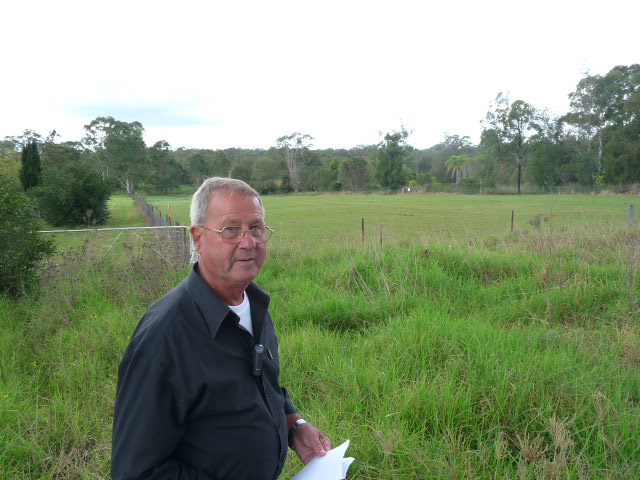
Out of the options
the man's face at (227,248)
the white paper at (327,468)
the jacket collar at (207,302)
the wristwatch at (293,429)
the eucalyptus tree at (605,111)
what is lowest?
the white paper at (327,468)

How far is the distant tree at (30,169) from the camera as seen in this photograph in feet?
116

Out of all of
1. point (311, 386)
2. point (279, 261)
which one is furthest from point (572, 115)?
point (311, 386)

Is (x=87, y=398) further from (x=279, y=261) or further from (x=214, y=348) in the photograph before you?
(x=279, y=261)

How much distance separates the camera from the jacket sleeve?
1.46m

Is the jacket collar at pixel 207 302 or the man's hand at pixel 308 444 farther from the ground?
the jacket collar at pixel 207 302

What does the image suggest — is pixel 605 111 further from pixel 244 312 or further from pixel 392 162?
pixel 244 312

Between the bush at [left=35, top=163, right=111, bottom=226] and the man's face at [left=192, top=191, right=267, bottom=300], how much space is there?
1245 inches

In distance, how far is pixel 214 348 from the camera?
165 centimetres

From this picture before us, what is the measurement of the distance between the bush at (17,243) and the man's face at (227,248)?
571cm

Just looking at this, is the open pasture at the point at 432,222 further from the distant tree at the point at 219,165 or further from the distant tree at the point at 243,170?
the distant tree at the point at 219,165

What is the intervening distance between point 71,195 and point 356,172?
6293cm

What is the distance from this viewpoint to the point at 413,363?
400 centimetres

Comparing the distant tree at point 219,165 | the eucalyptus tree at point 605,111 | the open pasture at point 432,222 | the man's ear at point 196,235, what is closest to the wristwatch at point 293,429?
the man's ear at point 196,235

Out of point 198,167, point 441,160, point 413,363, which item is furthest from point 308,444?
point 441,160
